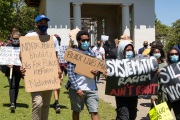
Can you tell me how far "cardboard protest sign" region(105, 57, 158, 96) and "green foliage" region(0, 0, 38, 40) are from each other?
37.2 meters

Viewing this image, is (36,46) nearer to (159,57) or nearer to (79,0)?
(159,57)

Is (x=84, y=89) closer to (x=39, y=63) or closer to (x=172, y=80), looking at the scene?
(x=39, y=63)

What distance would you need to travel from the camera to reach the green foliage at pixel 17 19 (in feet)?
138

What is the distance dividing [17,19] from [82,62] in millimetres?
45443

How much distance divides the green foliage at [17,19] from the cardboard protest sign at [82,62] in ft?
121

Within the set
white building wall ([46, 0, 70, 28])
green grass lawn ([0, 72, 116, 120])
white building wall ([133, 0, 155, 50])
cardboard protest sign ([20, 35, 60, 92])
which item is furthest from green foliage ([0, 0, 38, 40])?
cardboard protest sign ([20, 35, 60, 92])

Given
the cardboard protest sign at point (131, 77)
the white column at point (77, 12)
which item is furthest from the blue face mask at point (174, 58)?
the white column at point (77, 12)

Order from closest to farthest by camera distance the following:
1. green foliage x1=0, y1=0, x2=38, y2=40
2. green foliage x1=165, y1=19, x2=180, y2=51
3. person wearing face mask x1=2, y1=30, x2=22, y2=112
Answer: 1. person wearing face mask x1=2, y1=30, x2=22, y2=112
2. green foliage x1=0, y1=0, x2=38, y2=40
3. green foliage x1=165, y1=19, x2=180, y2=51

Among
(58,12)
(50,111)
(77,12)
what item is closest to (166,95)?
(50,111)

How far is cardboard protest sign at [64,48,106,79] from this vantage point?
5.88m

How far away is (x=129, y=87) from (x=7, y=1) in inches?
1463

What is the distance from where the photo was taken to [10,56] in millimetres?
8555

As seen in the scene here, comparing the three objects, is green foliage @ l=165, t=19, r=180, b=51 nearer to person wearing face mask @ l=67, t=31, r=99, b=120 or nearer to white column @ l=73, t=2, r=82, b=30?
white column @ l=73, t=2, r=82, b=30

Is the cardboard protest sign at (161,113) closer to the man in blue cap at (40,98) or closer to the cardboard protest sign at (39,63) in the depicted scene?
the cardboard protest sign at (39,63)
